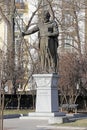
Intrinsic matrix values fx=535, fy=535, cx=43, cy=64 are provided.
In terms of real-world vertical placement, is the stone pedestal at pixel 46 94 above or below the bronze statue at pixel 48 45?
below

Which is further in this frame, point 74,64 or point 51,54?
point 74,64

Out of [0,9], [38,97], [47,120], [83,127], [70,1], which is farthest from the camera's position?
[70,1]

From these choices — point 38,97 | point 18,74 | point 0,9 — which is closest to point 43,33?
point 38,97

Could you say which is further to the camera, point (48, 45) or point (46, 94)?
point (48, 45)

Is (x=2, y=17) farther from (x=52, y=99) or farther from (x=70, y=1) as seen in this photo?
(x=52, y=99)

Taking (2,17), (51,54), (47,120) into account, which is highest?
(2,17)

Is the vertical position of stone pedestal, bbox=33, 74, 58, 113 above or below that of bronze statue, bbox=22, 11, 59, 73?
below

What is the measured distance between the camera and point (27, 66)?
44812 mm

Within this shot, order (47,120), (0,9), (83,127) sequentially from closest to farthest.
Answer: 1. (83,127)
2. (47,120)
3. (0,9)

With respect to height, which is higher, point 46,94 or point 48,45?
point 48,45

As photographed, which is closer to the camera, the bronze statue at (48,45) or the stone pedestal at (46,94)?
the stone pedestal at (46,94)

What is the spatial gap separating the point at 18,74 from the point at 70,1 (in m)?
11.3

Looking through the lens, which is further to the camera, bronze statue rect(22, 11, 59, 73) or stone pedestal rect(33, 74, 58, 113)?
bronze statue rect(22, 11, 59, 73)

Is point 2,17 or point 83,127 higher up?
point 2,17
